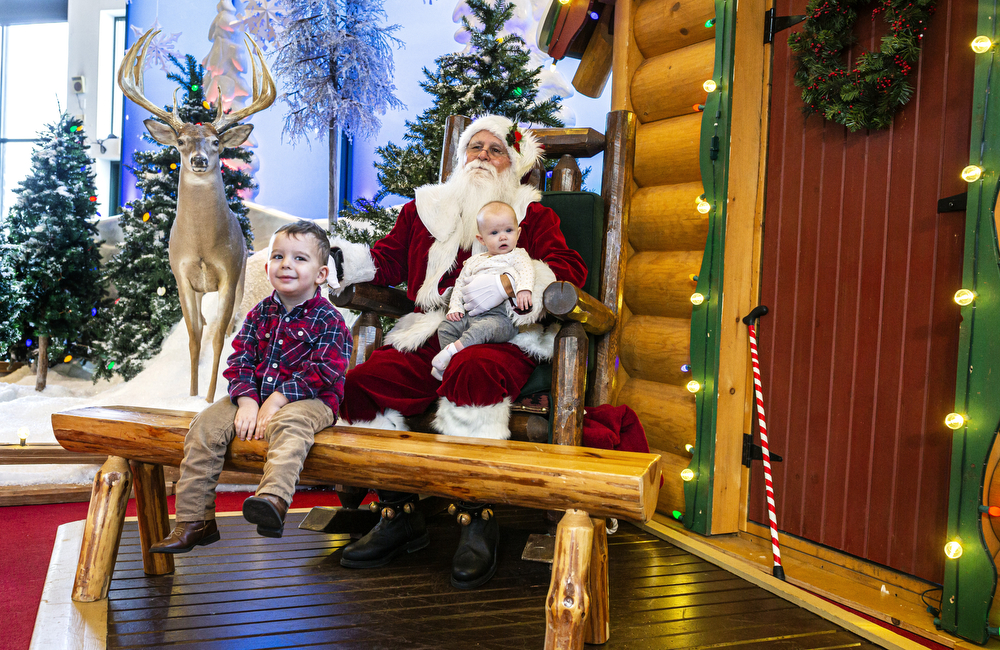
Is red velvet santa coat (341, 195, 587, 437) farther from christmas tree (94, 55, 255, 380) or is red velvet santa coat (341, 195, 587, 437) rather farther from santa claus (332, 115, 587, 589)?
christmas tree (94, 55, 255, 380)

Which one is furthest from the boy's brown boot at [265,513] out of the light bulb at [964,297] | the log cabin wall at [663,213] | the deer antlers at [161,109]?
the deer antlers at [161,109]

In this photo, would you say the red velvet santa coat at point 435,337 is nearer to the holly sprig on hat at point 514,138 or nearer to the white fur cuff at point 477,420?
the white fur cuff at point 477,420

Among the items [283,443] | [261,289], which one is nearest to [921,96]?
[283,443]

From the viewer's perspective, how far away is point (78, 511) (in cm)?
355

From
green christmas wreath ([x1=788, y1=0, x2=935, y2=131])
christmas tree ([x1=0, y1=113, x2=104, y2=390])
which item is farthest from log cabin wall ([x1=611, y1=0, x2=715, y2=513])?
christmas tree ([x1=0, y1=113, x2=104, y2=390])

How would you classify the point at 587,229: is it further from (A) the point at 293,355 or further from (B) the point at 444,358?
(A) the point at 293,355

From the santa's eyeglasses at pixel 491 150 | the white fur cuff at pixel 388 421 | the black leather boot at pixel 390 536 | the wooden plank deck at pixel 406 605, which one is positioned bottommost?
the wooden plank deck at pixel 406 605

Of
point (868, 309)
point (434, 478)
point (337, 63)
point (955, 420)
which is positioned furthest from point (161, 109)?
point (955, 420)

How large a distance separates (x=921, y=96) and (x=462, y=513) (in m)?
2.25

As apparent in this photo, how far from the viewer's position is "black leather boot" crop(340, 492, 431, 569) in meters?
2.29

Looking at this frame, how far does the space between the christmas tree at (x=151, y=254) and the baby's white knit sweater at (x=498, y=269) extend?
3556mm

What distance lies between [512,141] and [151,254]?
3840 millimetres

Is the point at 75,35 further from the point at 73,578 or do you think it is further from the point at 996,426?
the point at 996,426

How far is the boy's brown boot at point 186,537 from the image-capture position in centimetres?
176
